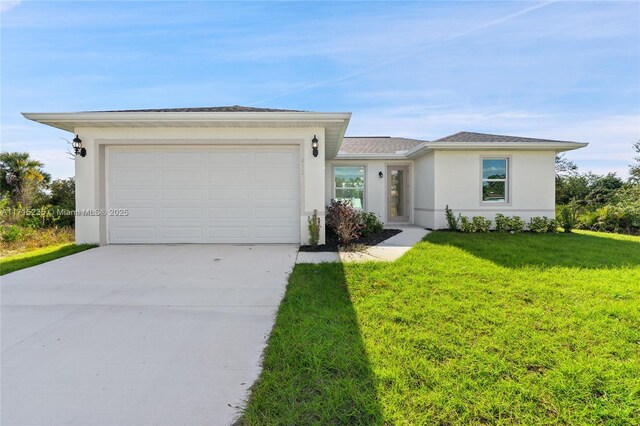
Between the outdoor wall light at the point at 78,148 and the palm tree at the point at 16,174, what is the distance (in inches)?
346

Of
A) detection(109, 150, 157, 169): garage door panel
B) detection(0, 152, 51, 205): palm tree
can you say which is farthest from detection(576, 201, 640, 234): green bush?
detection(0, 152, 51, 205): palm tree

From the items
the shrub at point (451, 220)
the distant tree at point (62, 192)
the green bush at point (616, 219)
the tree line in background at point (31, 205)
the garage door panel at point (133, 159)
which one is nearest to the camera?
the garage door panel at point (133, 159)

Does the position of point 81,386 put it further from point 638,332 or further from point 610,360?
point 638,332

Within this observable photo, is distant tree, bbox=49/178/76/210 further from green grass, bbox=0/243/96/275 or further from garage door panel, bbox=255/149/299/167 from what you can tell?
garage door panel, bbox=255/149/299/167

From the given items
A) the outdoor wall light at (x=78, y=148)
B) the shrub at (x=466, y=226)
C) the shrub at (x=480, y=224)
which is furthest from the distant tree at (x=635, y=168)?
the outdoor wall light at (x=78, y=148)

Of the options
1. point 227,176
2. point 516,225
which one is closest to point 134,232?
point 227,176

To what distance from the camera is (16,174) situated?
44.6 ft

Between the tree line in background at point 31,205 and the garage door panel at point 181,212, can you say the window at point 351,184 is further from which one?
the tree line in background at point 31,205

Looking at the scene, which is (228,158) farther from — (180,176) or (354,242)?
(354,242)

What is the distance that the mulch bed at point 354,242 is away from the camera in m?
7.30

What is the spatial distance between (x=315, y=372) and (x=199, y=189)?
6.57m

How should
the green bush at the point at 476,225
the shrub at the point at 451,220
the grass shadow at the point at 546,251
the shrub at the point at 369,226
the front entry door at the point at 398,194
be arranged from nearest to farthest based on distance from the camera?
the grass shadow at the point at 546,251 < the shrub at the point at 369,226 < the green bush at the point at 476,225 < the shrub at the point at 451,220 < the front entry door at the point at 398,194

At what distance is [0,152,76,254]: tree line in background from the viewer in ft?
27.7

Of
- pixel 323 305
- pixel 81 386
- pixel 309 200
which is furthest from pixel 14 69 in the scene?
pixel 323 305
